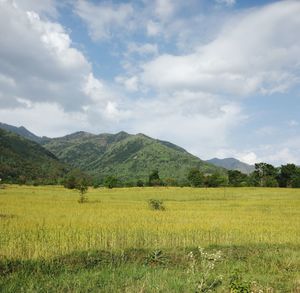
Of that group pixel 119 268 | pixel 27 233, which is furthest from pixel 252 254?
pixel 27 233

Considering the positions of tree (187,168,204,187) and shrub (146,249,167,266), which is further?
tree (187,168,204,187)

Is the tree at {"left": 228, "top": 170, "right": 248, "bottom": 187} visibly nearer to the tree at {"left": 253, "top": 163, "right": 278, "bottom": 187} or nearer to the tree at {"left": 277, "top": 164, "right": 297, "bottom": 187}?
the tree at {"left": 253, "top": 163, "right": 278, "bottom": 187}

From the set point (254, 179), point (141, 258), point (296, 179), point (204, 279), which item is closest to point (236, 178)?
point (254, 179)

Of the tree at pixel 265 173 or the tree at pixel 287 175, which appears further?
the tree at pixel 265 173

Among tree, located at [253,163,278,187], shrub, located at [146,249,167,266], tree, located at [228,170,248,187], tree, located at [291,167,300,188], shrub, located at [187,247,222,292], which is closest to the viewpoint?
shrub, located at [187,247,222,292]

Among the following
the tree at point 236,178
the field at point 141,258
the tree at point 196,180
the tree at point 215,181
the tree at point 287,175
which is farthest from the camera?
the tree at point 236,178

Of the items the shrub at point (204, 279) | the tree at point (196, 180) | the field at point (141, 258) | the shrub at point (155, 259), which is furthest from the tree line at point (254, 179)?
the shrub at point (204, 279)

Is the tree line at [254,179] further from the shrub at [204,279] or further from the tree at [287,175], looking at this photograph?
the shrub at [204,279]

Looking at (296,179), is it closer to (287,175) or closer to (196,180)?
(287,175)

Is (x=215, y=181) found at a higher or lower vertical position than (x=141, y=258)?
higher

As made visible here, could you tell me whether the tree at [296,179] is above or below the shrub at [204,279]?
above

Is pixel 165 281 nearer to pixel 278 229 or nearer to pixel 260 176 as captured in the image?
pixel 278 229

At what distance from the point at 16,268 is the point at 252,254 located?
33.0 ft

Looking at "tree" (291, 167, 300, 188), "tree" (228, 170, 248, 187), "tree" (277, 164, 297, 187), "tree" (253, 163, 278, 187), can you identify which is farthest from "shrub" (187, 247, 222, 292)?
"tree" (228, 170, 248, 187)
